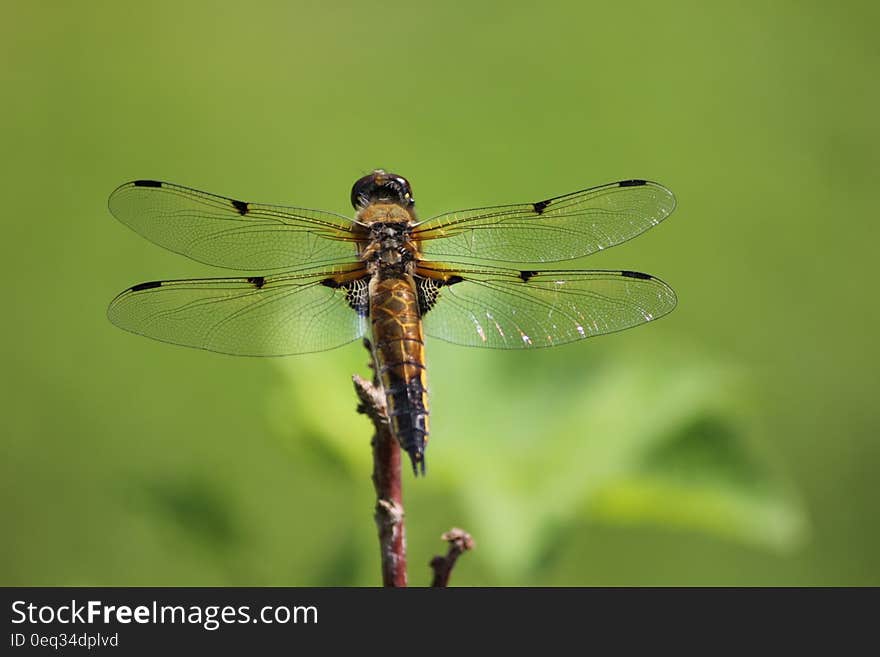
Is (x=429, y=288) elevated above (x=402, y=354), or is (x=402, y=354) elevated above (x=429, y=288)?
(x=429, y=288)

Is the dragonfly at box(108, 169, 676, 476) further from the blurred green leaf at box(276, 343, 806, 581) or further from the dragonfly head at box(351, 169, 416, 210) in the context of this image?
the blurred green leaf at box(276, 343, 806, 581)

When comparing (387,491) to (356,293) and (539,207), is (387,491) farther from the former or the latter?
(539,207)

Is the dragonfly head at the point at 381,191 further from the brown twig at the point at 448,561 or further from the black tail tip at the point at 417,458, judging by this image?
the brown twig at the point at 448,561

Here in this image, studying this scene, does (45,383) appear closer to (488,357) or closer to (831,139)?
(488,357)

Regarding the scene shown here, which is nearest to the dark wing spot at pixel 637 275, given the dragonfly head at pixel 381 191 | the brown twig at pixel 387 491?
the dragonfly head at pixel 381 191

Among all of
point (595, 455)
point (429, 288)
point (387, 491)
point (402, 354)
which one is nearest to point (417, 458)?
point (402, 354)
